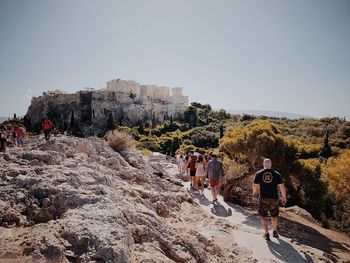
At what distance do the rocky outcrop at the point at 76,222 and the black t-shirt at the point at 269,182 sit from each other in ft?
5.44

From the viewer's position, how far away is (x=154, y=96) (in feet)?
453

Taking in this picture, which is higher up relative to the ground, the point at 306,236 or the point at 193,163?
the point at 193,163

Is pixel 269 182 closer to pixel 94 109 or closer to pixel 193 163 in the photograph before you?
pixel 193 163

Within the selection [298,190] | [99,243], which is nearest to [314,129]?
[298,190]

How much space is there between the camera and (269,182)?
6.36 metres

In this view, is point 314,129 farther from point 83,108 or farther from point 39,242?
point 83,108

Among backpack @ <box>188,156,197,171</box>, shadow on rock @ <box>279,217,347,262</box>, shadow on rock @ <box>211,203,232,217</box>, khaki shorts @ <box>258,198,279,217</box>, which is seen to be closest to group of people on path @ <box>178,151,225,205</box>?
backpack @ <box>188,156,197,171</box>

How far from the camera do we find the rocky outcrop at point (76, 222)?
140 inches

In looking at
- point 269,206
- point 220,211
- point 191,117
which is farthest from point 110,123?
point 269,206

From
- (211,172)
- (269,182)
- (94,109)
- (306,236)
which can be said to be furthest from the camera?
(94,109)

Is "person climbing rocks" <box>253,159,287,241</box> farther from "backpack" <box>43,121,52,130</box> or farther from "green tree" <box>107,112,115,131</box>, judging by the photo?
"green tree" <box>107,112,115,131</box>

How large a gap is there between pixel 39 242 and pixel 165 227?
2.37 metres

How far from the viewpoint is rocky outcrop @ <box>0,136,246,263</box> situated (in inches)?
140

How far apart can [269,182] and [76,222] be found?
4.32m
